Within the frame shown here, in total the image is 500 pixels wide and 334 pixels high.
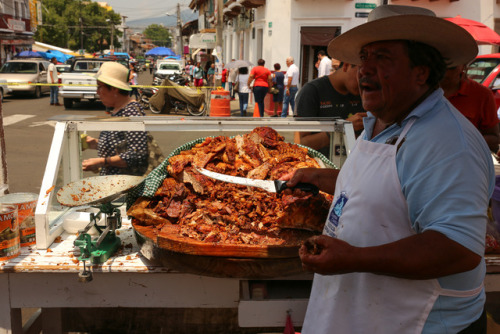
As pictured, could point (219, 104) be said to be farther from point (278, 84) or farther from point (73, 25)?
point (73, 25)

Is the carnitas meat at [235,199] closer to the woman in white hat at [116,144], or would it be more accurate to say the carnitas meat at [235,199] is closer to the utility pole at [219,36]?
the woman in white hat at [116,144]

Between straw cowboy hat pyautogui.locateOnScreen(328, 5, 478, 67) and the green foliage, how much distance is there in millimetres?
73302

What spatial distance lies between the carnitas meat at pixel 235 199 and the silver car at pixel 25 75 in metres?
22.0

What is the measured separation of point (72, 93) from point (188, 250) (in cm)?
1824

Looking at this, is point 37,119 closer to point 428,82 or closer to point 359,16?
point 359,16

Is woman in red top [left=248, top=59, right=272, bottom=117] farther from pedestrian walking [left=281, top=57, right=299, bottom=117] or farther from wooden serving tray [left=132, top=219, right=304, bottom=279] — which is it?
wooden serving tray [left=132, top=219, right=304, bottom=279]

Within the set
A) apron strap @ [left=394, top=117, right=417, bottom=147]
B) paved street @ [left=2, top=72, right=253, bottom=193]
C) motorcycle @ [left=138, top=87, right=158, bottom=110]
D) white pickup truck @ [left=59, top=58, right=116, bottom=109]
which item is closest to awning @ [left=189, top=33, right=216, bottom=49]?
paved street @ [left=2, top=72, right=253, bottom=193]

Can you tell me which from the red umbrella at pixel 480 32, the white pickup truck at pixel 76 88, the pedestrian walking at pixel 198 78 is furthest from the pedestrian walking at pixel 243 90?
the pedestrian walking at pixel 198 78

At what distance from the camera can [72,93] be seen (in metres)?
18.8

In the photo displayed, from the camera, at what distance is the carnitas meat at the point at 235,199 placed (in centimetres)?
237

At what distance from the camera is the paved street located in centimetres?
711

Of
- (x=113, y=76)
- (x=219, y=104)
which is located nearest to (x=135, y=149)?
(x=113, y=76)

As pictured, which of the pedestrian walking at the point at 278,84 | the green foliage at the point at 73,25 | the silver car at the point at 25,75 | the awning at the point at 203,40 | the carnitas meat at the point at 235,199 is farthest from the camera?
the green foliage at the point at 73,25

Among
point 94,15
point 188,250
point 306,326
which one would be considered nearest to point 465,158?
point 306,326
